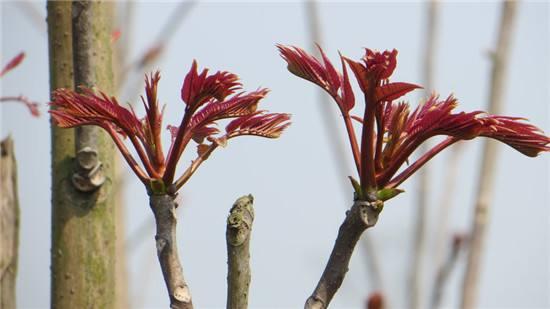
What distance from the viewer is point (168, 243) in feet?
3.01

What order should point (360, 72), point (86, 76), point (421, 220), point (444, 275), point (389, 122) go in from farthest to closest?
point (421, 220) < point (444, 275) < point (86, 76) < point (389, 122) < point (360, 72)

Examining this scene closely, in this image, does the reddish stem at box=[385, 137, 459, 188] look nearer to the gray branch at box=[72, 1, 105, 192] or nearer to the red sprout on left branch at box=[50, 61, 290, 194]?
the red sprout on left branch at box=[50, 61, 290, 194]

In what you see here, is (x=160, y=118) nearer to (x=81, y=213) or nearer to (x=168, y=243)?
(x=168, y=243)

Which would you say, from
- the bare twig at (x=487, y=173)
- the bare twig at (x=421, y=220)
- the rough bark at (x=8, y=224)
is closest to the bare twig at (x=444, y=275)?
the bare twig at (x=487, y=173)

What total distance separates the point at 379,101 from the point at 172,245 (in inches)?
10.4

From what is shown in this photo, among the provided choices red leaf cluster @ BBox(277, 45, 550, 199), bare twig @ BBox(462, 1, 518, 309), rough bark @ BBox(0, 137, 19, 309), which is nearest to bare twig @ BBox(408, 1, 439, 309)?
bare twig @ BBox(462, 1, 518, 309)

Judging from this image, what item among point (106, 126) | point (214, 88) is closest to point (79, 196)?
point (106, 126)

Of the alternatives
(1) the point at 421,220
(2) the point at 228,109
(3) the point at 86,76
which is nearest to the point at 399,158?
(2) the point at 228,109

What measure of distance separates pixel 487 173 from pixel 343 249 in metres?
2.03

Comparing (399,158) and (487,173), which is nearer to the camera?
(399,158)

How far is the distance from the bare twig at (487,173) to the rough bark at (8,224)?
4.92ft

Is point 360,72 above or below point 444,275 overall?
above

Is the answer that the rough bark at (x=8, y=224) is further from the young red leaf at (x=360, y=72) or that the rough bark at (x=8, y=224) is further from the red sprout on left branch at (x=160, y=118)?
the young red leaf at (x=360, y=72)

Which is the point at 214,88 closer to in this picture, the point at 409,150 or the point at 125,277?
the point at 409,150
